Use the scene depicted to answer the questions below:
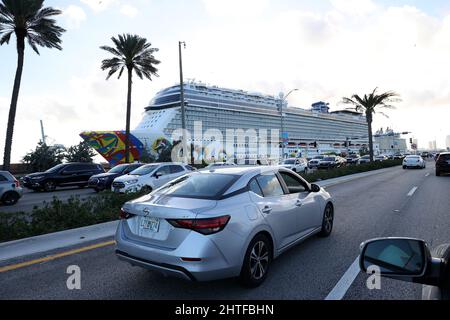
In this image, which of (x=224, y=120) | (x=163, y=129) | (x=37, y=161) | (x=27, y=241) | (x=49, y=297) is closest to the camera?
(x=49, y=297)

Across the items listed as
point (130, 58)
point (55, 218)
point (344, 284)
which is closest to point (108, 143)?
point (130, 58)

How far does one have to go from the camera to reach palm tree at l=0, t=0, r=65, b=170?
2205 cm

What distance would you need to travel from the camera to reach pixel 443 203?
9500 millimetres

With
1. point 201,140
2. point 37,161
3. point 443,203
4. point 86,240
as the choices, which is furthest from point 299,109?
point 86,240

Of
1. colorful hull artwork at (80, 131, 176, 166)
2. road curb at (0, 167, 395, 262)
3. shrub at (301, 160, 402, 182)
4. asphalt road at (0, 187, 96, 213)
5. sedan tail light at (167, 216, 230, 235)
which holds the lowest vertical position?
asphalt road at (0, 187, 96, 213)

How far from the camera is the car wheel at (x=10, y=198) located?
13.0m

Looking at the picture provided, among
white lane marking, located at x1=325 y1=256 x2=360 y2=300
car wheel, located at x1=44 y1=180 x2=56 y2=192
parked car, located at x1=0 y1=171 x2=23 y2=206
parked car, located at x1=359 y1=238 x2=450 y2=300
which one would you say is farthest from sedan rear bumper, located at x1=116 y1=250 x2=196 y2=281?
car wheel, located at x1=44 y1=180 x2=56 y2=192

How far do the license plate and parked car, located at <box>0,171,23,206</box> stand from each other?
12.4m

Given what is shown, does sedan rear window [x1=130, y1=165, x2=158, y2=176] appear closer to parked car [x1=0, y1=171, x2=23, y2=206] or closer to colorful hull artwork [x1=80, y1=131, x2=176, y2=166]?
parked car [x1=0, y1=171, x2=23, y2=206]

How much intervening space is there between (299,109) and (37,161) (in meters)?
63.0

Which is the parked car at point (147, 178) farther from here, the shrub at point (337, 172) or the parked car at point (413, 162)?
the parked car at point (413, 162)

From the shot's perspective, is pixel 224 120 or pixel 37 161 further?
pixel 224 120
